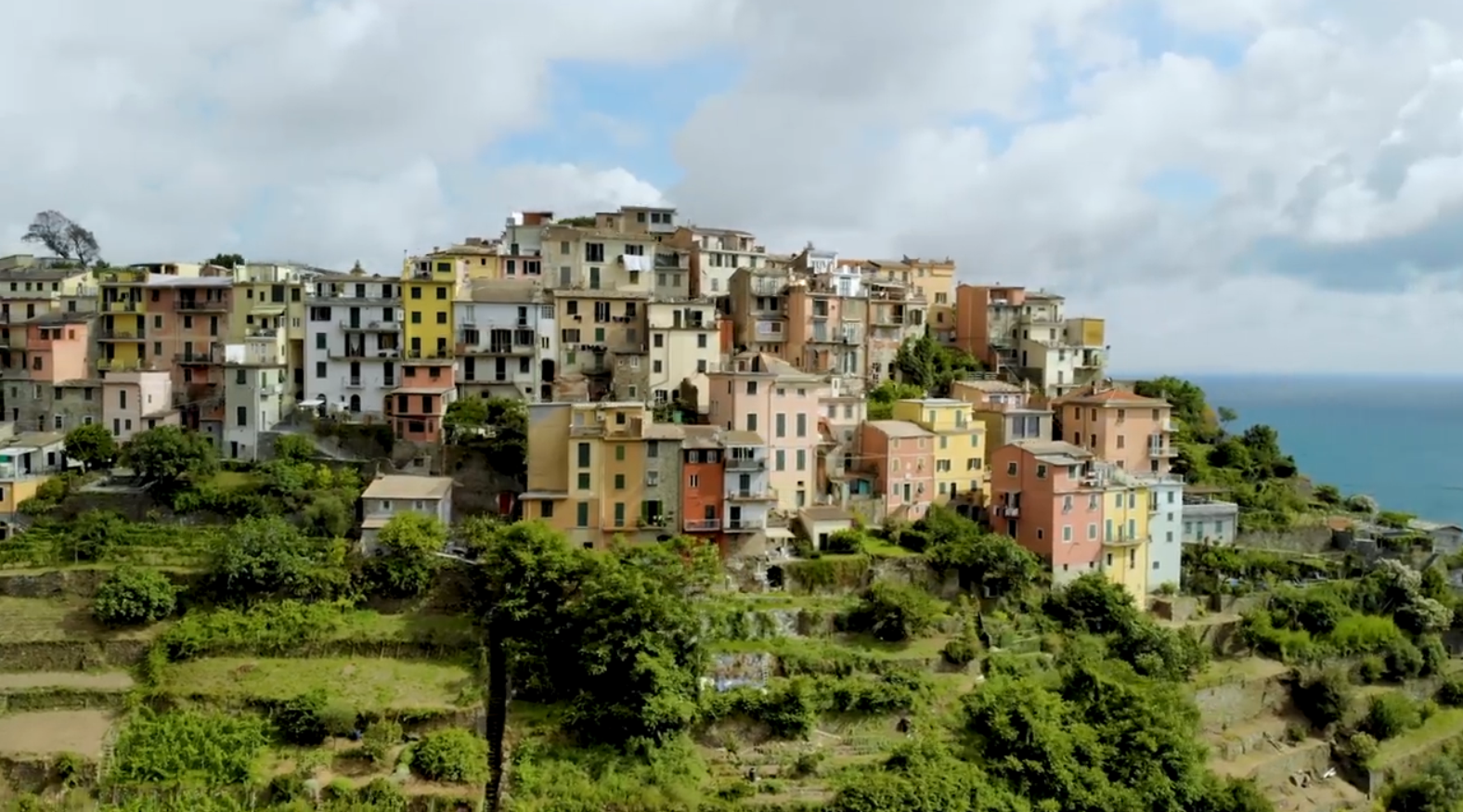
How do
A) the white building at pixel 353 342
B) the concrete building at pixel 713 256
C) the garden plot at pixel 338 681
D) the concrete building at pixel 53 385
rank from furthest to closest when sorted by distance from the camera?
1. the concrete building at pixel 713 256
2. the white building at pixel 353 342
3. the concrete building at pixel 53 385
4. the garden plot at pixel 338 681

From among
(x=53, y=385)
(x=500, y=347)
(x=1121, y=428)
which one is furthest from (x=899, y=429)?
(x=53, y=385)

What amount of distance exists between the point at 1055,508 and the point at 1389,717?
12254 millimetres

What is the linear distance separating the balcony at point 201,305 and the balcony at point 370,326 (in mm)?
5108

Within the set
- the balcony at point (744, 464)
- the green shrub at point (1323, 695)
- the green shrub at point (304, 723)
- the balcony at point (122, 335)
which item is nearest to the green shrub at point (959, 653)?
the balcony at point (744, 464)

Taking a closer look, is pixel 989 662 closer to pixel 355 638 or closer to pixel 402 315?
pixel 355 638

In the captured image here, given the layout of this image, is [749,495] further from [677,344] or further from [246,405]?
[246,405]

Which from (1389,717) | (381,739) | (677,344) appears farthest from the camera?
(677,344)

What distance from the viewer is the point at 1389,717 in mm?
34781

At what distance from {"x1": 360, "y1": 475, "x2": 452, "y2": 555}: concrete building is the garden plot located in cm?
424

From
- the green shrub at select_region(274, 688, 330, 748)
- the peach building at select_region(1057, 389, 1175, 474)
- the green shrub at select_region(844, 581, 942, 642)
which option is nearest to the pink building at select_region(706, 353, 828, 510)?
the green shrub at select_region(844, 581, 942, 642)

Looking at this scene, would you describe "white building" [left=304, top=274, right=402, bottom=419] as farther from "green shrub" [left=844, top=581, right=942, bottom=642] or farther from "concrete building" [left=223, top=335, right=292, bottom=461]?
"green shrub" [left=844, top=581, right=942, bottom=642]

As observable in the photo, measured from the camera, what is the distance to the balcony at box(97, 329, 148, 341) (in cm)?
4269

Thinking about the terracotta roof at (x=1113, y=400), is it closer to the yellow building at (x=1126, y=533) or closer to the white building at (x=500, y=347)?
the yellow building at (x=1126, y=533)

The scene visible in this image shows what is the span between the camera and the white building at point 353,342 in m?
41.3
